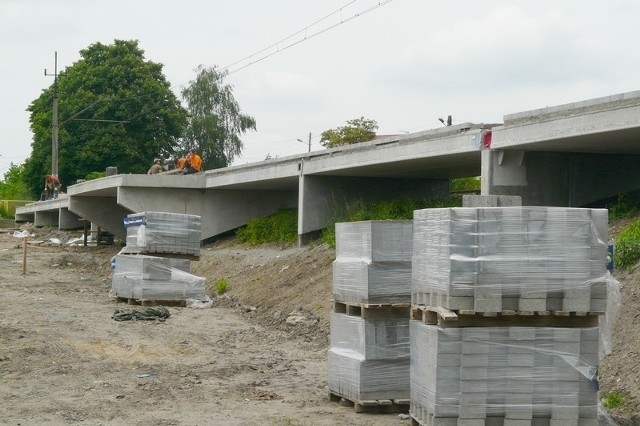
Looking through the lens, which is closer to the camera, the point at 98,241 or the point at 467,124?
the point at 467,124

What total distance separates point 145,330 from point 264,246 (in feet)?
40.8

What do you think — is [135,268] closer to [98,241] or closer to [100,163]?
[98,241]

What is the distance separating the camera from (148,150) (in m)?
59.4

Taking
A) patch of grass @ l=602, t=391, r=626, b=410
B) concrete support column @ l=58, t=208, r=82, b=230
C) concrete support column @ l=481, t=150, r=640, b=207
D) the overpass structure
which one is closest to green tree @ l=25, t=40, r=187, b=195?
concrete support column @ l=58, t=208, r=82, b=230

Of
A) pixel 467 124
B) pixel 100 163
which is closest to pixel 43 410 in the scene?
pixel 467 124

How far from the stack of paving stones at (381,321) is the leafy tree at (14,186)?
2383 inches

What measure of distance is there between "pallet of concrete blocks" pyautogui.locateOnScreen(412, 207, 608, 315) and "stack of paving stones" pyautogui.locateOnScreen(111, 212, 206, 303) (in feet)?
45.9

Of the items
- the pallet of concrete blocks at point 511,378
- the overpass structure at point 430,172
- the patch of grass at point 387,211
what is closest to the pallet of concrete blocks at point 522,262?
the pallet of concrete blocks at point 511,378

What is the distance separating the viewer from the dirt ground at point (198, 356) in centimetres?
1071

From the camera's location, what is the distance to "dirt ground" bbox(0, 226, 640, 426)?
10711 mm

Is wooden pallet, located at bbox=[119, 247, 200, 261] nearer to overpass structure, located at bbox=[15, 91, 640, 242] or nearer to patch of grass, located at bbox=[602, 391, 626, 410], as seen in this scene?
overpass structure, located at bbox=[15, 91, 640, 242]

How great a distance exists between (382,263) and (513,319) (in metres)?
2.17

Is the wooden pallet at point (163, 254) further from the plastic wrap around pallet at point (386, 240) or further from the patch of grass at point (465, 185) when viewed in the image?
the plastic wrap around pallet at point (386, 240)

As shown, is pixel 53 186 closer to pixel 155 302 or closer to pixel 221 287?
pixel 221 287
